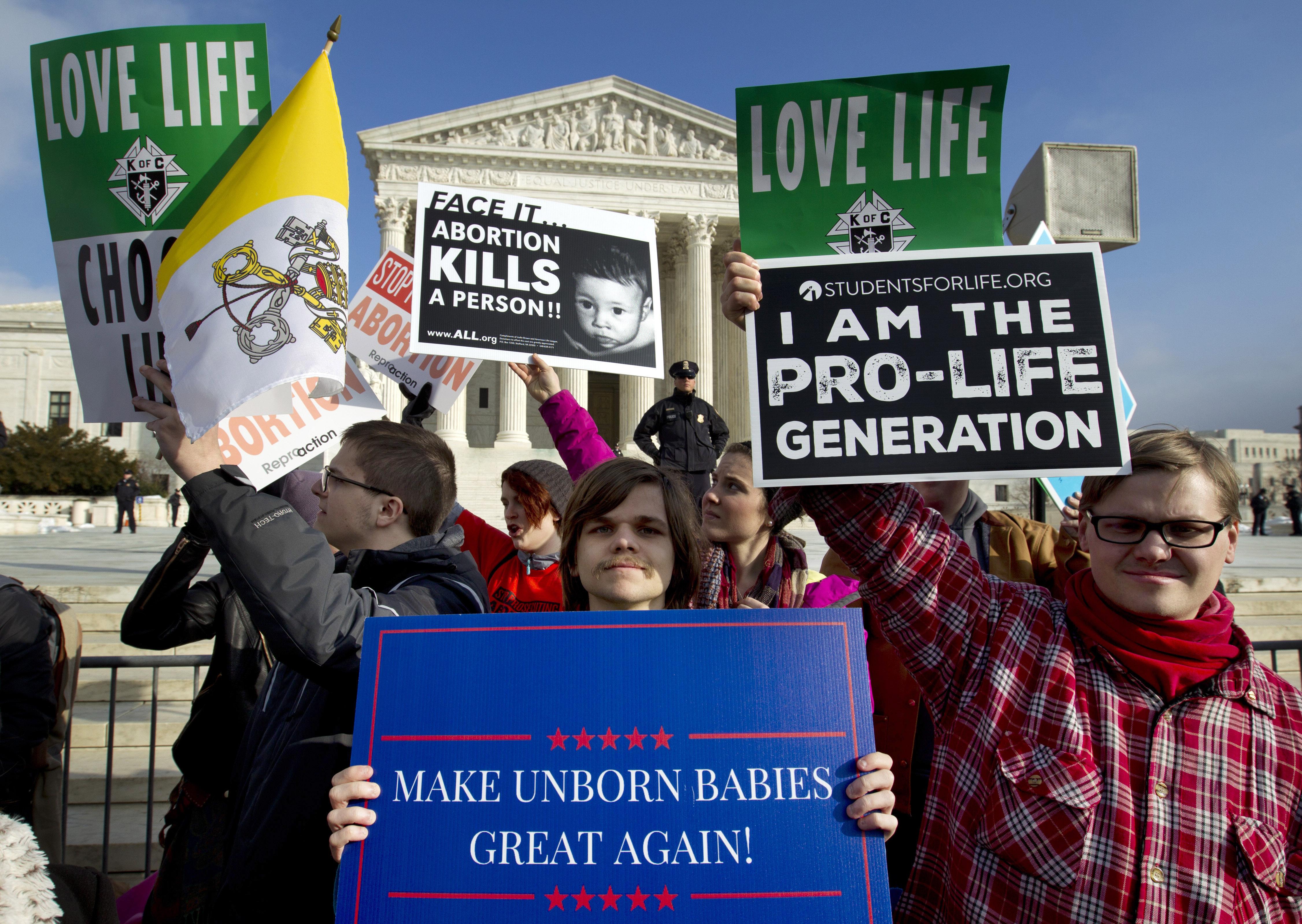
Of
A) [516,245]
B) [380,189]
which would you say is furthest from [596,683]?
[380,189]

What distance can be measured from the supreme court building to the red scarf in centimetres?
2871

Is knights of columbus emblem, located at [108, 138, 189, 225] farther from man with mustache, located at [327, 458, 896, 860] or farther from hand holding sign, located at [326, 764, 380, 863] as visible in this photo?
hand holding sign, located at [326, 764, 380, 863]

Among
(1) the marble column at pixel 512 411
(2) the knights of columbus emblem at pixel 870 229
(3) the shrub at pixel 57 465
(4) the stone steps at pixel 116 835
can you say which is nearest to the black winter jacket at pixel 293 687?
(2) the knights of columbus emblem at pixel 870 229

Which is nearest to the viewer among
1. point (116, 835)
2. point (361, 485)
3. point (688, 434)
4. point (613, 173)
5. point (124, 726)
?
point (361, 485)

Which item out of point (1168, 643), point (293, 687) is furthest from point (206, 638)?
point (1168, 643)

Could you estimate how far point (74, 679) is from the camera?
3398mm

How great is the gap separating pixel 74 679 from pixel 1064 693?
371 cm

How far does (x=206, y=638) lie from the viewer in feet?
9.15

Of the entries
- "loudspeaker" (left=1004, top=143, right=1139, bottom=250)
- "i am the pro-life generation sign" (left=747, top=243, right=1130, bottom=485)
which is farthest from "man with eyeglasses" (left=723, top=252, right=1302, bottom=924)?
"loudspeaker" (left=1004, top=143, right=1139, bottom=250)

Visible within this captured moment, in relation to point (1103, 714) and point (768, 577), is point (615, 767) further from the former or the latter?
point (768, 577)

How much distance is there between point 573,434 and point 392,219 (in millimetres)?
30372

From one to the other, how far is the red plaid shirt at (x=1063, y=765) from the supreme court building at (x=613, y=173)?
28594 millimetres

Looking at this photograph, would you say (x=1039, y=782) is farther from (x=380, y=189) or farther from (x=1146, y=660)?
(x=380, y=189)

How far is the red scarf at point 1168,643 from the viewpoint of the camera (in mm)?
1764
